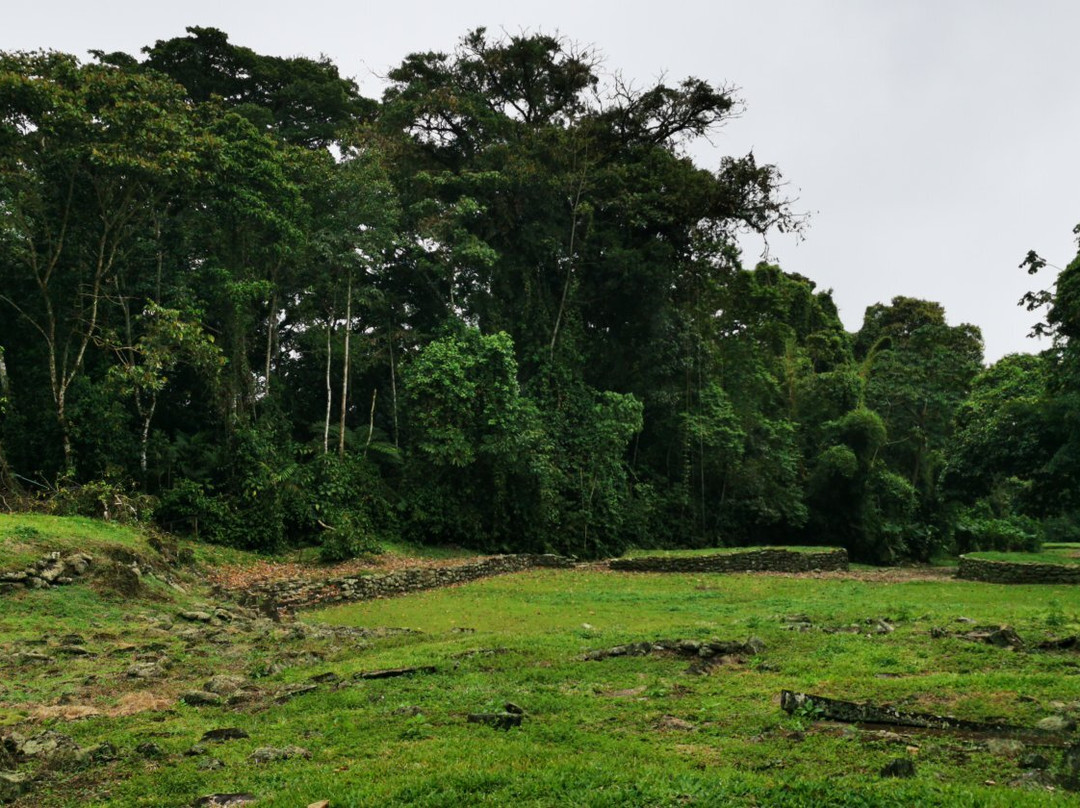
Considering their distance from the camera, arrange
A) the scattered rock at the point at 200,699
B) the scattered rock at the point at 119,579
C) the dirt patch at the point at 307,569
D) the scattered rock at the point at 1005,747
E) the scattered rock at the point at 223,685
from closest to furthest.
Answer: the scattered rock at the point at 1005,747 < the scattered rock at the point at 200,699 < the scattered rock at the point at 223,685 < the scattered rock at the point at 119,579 < the dirt patch at the point at 307,569

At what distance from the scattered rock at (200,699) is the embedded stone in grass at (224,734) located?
4.10 ft

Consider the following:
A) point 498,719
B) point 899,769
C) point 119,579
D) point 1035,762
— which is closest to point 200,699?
point 498,719

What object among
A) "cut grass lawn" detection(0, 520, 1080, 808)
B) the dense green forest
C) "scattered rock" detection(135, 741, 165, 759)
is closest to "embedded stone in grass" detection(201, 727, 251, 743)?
"cut grass lawn" detection(0, 520, 1080, 808)

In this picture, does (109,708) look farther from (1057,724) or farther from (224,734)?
(1057,724)

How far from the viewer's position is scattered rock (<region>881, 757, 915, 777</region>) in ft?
15.6

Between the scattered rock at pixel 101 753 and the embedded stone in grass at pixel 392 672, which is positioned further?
the embedded stone in grass at pixel 392 672

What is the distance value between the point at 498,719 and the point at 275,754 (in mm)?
1767

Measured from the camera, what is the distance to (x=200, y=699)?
7707mm

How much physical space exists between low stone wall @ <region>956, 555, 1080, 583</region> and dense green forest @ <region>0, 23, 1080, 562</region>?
10.0 feet

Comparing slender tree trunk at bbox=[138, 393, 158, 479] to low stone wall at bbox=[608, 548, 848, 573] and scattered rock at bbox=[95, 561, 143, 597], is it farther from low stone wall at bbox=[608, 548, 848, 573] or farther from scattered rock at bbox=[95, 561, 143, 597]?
low stone wall at bbox=[608, 548, 848, 573]

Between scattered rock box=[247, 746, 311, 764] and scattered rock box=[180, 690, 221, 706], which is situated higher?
scattered rock box=[247, 746, 311, 764]

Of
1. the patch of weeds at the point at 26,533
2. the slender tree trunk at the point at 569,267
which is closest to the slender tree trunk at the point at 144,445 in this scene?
the patch of weeds at the point at 26,533

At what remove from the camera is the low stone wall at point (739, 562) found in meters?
24.0

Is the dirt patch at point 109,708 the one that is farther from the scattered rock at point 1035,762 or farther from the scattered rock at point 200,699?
the scattered rock at point 1035,762
